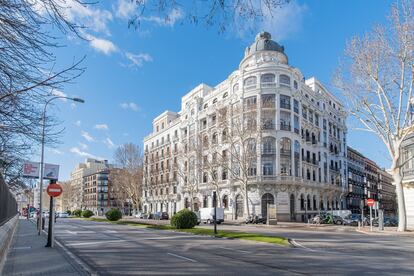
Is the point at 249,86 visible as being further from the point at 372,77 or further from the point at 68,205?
the point at 68,205

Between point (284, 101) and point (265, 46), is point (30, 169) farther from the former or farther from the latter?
point (265, 46)

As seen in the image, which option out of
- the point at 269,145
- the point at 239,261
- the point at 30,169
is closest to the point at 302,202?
the point at 269,145

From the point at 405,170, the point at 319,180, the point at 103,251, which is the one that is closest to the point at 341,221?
the point at 405,170

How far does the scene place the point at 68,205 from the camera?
16425 centimetres

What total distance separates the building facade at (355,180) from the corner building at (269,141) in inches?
437

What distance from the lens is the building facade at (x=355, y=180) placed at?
92156mm

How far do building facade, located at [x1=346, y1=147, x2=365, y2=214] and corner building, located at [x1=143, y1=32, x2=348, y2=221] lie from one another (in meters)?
11.1

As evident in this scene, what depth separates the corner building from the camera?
56594mm

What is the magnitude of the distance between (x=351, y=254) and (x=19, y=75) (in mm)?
13930

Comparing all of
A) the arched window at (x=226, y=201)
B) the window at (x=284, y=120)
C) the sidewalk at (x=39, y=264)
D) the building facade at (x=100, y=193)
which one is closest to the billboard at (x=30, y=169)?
the sidewalk at (x=39, y=264)

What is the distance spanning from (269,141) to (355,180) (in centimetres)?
4993

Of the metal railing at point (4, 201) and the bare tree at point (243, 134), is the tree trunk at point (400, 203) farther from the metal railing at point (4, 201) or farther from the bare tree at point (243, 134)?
the metal railing at point (4, 201)

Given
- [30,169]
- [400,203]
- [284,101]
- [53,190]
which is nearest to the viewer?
[53,190]

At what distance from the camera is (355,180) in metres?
98.2
